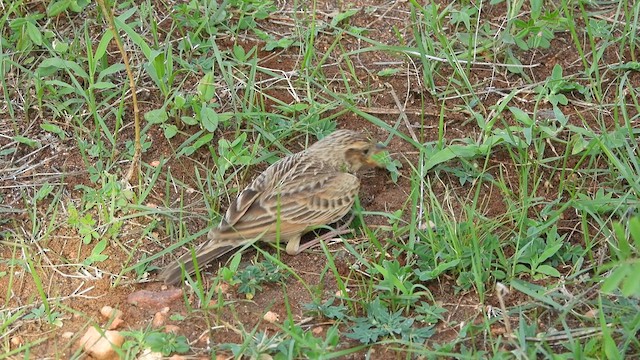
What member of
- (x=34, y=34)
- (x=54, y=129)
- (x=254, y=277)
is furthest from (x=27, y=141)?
(x=254, y=277)

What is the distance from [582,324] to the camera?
5258 millimetres

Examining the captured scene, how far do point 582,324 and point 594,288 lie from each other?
9.5 inches

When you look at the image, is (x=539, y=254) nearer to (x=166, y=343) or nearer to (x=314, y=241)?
(x=314, y=241)

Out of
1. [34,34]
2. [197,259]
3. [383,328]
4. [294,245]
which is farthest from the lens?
[34,34]

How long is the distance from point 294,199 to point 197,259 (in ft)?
2.34

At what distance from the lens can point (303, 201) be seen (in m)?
6.14

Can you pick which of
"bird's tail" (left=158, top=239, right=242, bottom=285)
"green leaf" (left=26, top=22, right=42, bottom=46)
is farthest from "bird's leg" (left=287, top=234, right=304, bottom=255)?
"green leaf" (left=26, top=22, right=42, bottom=46)

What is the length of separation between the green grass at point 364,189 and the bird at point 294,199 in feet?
0.52

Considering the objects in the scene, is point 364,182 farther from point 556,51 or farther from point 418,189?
point 556,51

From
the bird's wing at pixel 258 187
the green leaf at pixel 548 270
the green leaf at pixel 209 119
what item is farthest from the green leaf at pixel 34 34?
the green leaf at pixel 548 270

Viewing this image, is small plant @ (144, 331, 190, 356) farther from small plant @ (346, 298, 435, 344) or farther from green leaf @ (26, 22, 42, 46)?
green leaf @ (26, 22, 42, 46)

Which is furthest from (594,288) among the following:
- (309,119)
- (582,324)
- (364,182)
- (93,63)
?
(93,63)

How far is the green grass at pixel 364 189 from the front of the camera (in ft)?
17.6

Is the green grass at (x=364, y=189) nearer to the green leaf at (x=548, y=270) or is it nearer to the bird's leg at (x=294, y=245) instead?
the green leaf at (x=548, y=270)
